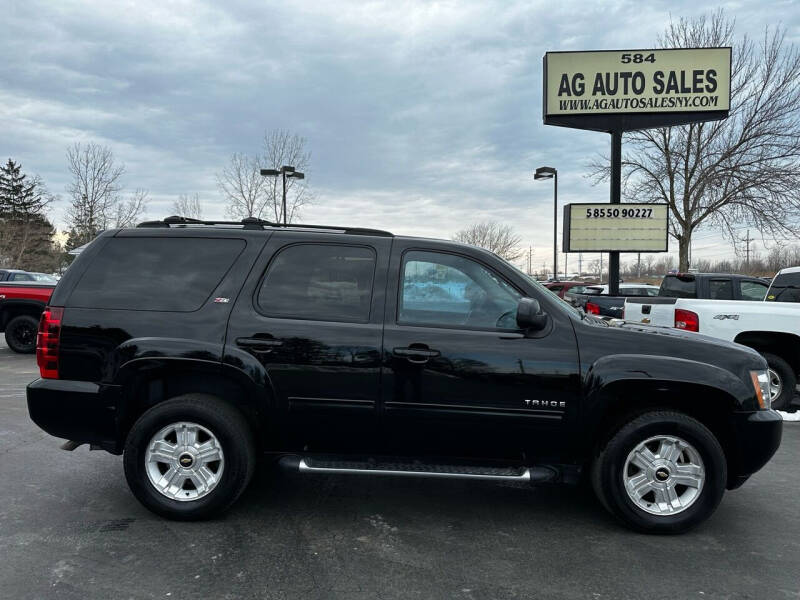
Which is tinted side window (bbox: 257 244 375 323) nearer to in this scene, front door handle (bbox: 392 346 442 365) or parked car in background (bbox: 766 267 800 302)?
front door handle (bbox: 392 346 442 365)

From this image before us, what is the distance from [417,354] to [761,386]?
220 cm

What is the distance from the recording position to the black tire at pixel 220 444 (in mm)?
3445

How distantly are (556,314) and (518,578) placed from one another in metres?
1.56

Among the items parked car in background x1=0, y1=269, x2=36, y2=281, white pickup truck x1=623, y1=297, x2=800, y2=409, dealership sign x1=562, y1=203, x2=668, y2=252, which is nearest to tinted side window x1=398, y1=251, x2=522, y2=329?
white pickup truck x1=623, y1=297, x2=800, y2=409

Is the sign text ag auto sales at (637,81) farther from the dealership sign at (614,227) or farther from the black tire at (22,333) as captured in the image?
the black tire at (22,333)

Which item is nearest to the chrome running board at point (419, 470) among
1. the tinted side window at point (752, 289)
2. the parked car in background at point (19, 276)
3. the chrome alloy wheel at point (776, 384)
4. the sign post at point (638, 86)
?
the chrome alloy wheel at point (776, 384)

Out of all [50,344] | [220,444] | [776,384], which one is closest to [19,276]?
[50,344]

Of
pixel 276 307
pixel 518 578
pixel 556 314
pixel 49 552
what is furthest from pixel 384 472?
pixel 49 552

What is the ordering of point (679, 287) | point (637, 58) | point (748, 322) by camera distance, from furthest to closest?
point (637, 58) → point (679, 287) → point (748, 322)

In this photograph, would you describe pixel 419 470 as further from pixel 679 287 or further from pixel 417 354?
pixel 679 287

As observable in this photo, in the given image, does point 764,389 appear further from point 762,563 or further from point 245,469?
point 245,469

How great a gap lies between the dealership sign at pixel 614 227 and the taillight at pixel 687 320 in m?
7.03

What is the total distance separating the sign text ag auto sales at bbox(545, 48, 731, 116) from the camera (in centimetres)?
1290

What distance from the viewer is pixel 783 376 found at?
7016 mm
